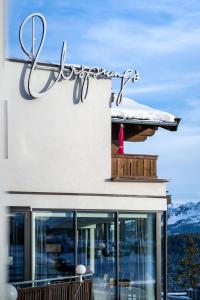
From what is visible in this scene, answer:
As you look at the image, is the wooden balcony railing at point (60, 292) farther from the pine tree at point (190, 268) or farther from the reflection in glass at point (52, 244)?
the pine tree at point (190, 268)

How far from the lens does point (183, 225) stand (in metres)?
97.4

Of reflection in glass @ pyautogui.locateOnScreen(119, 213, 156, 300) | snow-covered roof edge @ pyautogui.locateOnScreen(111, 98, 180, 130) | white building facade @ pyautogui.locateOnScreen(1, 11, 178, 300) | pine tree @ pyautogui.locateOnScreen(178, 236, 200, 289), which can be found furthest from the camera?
pine tree @ pyautogui.locateOnScreen(178, 236, 200, 289)

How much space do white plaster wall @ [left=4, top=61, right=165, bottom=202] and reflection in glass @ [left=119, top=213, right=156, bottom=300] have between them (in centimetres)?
62

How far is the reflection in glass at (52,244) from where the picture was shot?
11625 mm

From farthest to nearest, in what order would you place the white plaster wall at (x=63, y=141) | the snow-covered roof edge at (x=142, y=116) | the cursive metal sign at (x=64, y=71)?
the snow-covered roof edge at (x=142, y=116), the cursive metal sign at (x=64, y=71), the white plaster wall at (x=63, y=141)

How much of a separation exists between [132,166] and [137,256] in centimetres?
184

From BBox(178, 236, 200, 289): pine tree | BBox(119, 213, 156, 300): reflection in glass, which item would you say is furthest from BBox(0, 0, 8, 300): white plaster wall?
BBox(178, 236, 200, 289): pine tree

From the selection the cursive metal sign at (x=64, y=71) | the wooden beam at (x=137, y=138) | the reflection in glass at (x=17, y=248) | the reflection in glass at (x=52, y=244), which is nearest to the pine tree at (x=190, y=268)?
the wooden beam at (x=137, y=138)

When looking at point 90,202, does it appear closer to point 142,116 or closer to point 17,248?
point 17,248

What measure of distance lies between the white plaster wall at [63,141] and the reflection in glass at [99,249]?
0.60m

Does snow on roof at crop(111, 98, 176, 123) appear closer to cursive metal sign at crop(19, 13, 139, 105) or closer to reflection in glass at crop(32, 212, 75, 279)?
cursive metal sign at crop(19, 13, 139, 105)

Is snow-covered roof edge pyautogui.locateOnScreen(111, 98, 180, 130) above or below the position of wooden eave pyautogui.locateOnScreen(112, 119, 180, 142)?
above

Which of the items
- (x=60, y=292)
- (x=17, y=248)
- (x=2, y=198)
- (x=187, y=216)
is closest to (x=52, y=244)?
(x=17, y=248)

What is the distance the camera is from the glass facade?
11.6 meters
